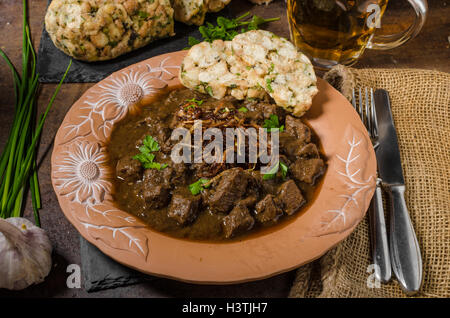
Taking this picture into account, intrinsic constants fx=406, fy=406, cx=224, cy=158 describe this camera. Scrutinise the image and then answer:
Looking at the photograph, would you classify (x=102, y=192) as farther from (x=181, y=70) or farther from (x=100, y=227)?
(x=181, y=70)

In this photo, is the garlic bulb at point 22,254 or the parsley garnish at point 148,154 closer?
the garlic bulb at point 22,254

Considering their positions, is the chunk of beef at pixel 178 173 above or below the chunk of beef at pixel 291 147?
below

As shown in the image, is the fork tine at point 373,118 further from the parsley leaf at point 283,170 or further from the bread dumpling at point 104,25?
the bread dumpling at point 104,25

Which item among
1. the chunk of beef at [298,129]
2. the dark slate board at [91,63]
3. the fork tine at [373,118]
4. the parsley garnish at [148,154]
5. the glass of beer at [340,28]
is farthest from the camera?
the dark slate board at [91,63]

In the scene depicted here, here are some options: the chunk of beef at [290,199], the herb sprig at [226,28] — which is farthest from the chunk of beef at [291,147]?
the herb sprig at [226,28]

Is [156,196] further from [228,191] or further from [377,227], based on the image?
[377,227]

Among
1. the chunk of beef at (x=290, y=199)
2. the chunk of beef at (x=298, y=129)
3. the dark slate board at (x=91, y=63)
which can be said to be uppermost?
the dark slate board at (x=91, y=63)

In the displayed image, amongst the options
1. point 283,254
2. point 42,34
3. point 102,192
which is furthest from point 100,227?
point 42,34

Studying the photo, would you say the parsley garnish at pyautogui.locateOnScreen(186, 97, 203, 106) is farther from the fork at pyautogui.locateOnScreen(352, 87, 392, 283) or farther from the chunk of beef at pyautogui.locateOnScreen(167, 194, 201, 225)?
the fork at pyautogui.locateOnScreen(352, 87, 392, 283)
